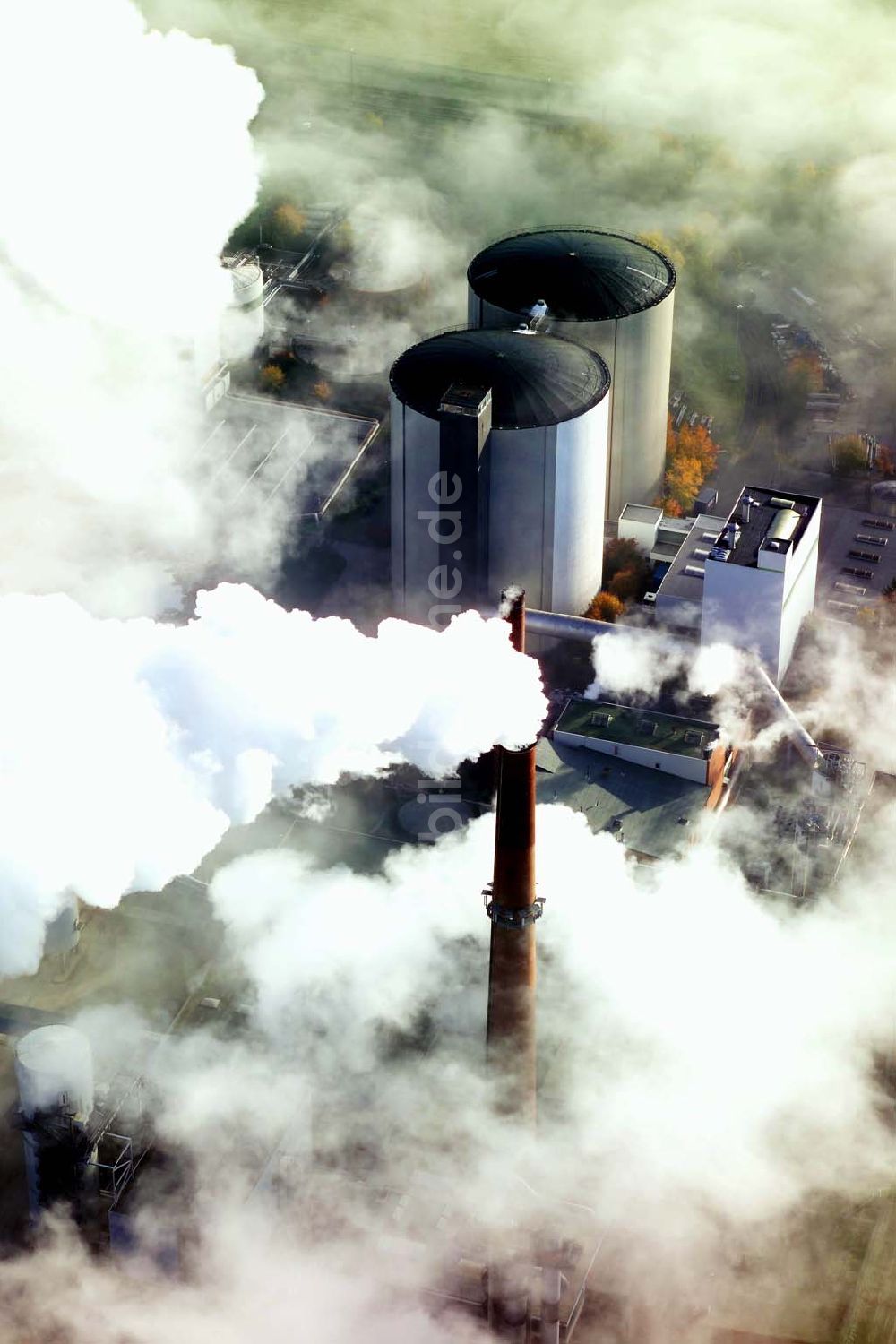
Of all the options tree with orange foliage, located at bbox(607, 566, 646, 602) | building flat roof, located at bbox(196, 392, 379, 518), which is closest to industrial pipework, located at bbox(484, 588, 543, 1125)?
tree with orange foliage, located at bbox(607, 566, 646, 602)

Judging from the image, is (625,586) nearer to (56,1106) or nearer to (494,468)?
(494,468)

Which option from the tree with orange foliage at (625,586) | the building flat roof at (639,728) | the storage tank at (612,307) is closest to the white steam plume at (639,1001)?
the building flat roof at (639,728)

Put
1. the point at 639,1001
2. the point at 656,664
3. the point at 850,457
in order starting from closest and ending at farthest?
1. the point at 639,1001
2. the point at 656,664
3. the point at 850,457

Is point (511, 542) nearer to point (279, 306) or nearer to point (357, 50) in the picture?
point (279, 306)

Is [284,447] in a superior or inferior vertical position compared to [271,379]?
superior

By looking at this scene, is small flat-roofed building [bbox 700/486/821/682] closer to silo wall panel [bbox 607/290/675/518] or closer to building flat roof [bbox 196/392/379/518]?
silo wall panel [bbox 607/290/675/518]

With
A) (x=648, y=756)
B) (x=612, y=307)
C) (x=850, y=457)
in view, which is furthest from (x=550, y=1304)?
(x=850, y=457)

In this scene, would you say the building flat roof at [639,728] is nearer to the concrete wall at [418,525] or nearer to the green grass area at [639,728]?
the green grass area at [639,728]
